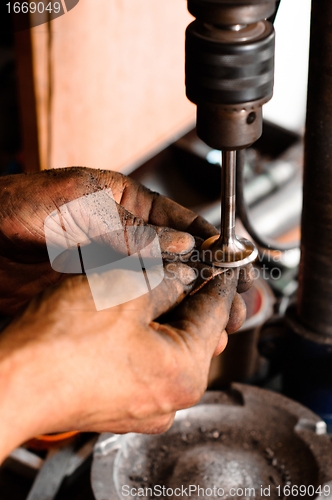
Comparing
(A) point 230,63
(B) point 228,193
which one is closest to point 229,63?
(A) point 230,63

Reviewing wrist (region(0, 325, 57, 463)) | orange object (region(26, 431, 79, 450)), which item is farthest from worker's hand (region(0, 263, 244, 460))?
orange object (region(26, 431, 79, 450))

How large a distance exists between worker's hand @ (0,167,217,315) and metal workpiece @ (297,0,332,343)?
6.3 inches

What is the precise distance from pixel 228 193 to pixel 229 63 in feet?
0.68

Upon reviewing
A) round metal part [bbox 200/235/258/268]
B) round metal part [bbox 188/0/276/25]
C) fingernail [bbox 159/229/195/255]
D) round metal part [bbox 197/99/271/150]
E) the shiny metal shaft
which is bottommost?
round metal part [bbox 200/235/258/268]

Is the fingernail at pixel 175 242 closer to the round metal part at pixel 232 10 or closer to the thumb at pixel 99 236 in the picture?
the thumb at pixel 99 236

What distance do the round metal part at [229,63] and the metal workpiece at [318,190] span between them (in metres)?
0.19

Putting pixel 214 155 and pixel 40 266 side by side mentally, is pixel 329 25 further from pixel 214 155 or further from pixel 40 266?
pixel 214 155

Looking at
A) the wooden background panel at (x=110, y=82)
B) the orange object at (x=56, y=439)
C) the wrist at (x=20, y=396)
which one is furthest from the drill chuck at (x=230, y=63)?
the wooden background panel at (x=110, y=82)

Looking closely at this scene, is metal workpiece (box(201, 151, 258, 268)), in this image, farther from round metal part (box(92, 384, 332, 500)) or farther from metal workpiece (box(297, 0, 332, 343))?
round metal part (box(92, 384, 332, 500))

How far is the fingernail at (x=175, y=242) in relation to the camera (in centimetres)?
77

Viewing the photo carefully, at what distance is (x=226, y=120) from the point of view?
0.63 metres

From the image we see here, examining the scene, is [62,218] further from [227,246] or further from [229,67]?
[229,67]

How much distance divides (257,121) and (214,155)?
1024 millimetres

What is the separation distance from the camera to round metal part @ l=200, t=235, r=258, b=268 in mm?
788
